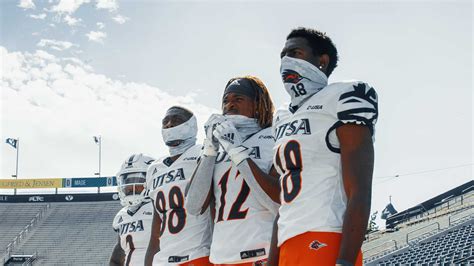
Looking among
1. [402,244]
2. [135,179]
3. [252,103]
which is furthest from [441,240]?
[252,103]

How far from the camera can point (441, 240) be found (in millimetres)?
16625

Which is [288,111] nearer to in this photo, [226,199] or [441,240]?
[226,199]

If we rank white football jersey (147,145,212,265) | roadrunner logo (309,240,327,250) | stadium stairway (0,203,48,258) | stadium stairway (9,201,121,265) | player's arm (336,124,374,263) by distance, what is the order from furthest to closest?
stadium stairway (0,203,48,258)
stadium stairway (9,201,121,265)
white football jersey (147,145,212,265)
roadrunner logo (309,240,327,250)
player's arm (336,124,374,263)

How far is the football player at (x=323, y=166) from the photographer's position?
95.2 inches

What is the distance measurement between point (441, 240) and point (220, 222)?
14575mm

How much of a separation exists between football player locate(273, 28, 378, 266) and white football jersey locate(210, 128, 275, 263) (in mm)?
566

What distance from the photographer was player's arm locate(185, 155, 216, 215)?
3457 millimetres

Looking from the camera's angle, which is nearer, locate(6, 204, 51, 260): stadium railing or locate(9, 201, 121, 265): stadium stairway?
locate(9, 201, 121, 265): stadium stairway

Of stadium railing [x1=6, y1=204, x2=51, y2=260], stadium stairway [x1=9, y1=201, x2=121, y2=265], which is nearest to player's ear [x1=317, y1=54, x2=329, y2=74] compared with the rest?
stadium stairway [x1=9, y1=201, x2=121, y2=265]

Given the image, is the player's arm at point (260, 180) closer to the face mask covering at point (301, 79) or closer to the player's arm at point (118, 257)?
the face mask covering at point (301, 79)

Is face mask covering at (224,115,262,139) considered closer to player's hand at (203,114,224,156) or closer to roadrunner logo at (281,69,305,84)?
player's hand at (203,114,224,156)

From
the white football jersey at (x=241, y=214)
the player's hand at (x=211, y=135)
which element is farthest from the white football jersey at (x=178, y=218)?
the player's hand at (x=211, y=135)

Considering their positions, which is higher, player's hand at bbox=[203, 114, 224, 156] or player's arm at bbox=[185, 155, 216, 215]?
player's hand at bbox=[203, 114, 224, 156]

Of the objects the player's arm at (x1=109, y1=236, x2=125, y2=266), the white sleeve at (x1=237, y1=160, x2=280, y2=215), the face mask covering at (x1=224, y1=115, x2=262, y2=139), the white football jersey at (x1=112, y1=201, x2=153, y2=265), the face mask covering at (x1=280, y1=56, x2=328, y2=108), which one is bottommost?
the player's arm at (x1=109, y1=236, x2=125, y2=266)
